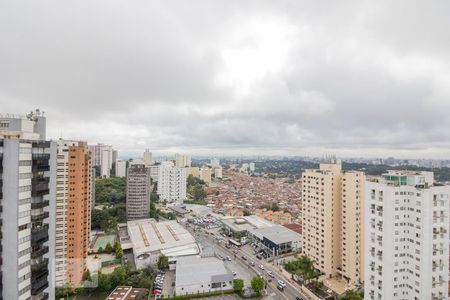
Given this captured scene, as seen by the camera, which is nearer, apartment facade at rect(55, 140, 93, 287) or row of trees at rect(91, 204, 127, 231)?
apartment facade at rect(55, 140, 93, 287)

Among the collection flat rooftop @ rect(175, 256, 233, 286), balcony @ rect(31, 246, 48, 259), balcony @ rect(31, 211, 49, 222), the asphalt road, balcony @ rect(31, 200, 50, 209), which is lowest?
the asphalt road

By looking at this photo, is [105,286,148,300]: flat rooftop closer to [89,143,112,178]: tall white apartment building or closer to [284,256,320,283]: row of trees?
[284,256,320,283]: row of trees

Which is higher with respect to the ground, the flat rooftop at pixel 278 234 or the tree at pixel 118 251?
the flat rooftop at pixel 278 234

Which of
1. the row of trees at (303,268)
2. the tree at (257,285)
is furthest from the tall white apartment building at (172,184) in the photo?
the tree at (257,285)

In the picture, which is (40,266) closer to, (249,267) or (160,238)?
(249,267)

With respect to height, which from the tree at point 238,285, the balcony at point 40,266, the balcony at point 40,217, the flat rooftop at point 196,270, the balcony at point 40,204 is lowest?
the tree at point 238,285

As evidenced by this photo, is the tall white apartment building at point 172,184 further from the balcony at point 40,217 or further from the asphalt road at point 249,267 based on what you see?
the balcony at point 40,217

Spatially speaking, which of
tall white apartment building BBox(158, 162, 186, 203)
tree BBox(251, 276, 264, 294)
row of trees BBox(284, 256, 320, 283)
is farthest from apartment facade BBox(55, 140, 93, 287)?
tall white apartment building BBox(158, 162, 186, 203)
